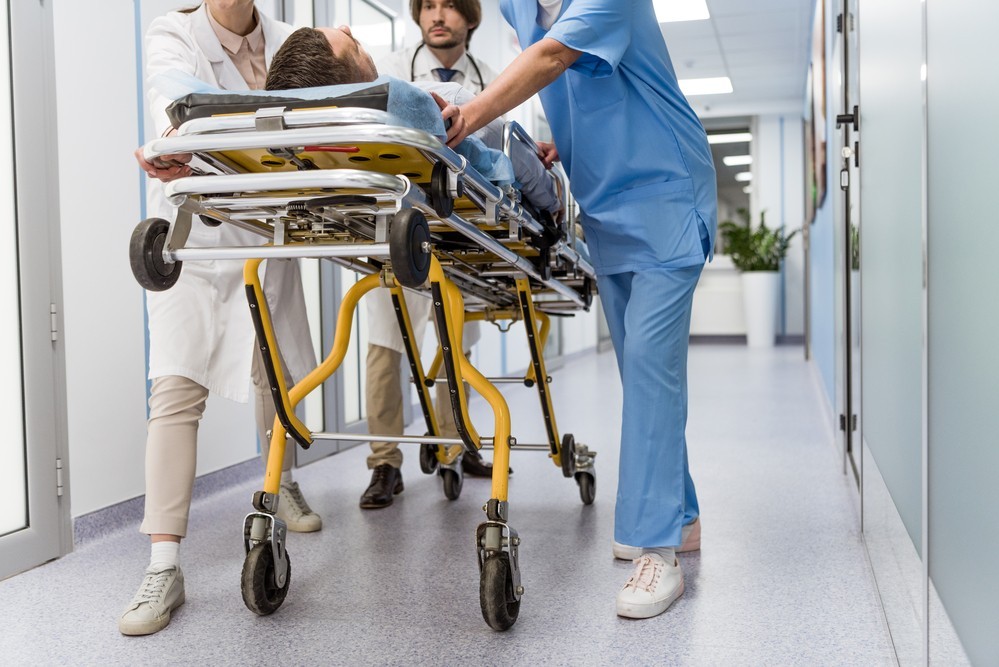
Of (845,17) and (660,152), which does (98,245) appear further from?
(845,17)

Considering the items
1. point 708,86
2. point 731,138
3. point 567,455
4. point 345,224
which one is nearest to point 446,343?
point 345,224

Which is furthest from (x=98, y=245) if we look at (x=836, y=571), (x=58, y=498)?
(x=836, y=571)

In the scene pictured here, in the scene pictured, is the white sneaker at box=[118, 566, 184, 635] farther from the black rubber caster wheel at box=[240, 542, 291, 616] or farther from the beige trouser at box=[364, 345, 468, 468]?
the beige trouser at box=[364, 345, 468, 468]

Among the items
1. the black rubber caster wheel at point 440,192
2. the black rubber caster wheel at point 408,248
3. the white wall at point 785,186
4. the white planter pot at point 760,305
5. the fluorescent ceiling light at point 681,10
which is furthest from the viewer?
the white wall at point 785,186

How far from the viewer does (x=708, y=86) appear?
8836 millimetres

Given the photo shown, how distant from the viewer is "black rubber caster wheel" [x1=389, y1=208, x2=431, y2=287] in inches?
48.2

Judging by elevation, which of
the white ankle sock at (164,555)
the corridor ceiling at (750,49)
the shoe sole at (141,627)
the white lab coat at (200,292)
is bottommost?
the shoe sole at (141,627)

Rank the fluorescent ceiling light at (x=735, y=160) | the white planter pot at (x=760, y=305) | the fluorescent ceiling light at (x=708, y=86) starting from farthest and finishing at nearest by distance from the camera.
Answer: the fluorescent ceiling light at (x=735, y=160) → the white planter pot at (x=760, y=305) → the fluorescent ceiling light at (x=708, y=86)

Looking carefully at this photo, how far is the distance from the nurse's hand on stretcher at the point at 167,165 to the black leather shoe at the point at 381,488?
50.6 inches

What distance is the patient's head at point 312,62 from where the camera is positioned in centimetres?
147

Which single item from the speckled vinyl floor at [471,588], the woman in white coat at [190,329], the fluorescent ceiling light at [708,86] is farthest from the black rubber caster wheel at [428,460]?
the fluorescent ceiling light at [708,86]

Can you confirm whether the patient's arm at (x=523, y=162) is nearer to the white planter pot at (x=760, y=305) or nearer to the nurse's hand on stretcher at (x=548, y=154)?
the nurse's hand on stretcher at (x=548, y=154)

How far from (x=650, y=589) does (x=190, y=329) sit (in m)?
1.07

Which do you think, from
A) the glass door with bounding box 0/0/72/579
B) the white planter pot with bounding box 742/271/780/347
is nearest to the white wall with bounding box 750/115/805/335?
the white planter pot with bounding box 742/271/780/347
